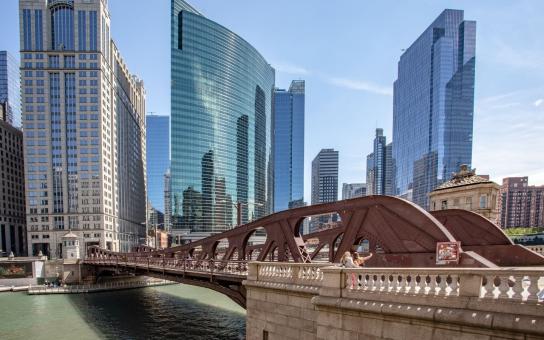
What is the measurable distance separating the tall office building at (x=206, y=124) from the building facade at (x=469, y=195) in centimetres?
7796

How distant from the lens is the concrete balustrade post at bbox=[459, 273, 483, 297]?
21.7 ft

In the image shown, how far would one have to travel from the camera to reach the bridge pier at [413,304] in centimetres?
607

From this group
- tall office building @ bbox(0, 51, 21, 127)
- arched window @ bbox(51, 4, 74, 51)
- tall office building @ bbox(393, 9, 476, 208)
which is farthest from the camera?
tall office building @ bbox(0, 51, 21, 127)

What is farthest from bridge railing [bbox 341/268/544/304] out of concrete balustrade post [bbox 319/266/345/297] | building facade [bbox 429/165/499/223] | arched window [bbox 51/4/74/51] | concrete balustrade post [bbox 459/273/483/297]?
arched window [bbox 51/4/74/51]

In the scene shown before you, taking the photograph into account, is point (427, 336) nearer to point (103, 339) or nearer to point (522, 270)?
point (522, 270)

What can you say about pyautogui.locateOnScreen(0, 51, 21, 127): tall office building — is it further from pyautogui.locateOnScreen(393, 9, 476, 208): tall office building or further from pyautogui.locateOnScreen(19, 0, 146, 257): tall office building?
pyautogui.locateOnScreen(393, 9, 476, 208): tall office building

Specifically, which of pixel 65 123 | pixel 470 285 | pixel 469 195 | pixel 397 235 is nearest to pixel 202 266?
pixel 397 235

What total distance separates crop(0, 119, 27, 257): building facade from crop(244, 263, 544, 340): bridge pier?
117 metres

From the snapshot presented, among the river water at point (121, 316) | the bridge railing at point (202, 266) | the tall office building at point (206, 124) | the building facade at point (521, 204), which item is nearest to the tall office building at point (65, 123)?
the tall office building at point (206, 124)

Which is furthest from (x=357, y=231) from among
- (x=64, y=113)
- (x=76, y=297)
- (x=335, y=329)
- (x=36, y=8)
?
(x=36, y=8)

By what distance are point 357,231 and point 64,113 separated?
10138 centimetres

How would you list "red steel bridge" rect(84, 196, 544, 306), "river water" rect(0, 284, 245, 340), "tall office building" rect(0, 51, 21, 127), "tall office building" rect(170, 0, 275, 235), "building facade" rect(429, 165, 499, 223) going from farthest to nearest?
"tall office building" rect(0, 51, 21, 127)
"tall office building" rect(170, 0, 275, 235)
"river water" rect(0, 284, 245, 340)
"building facade" rect(429, 165, 499, 223)
"red steel bridge" rect(84, 196, 544, 306)

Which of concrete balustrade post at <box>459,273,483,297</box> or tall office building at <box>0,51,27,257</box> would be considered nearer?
concrete balustrade post at <box>459,273,483,297</box>

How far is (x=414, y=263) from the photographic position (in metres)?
11.7
